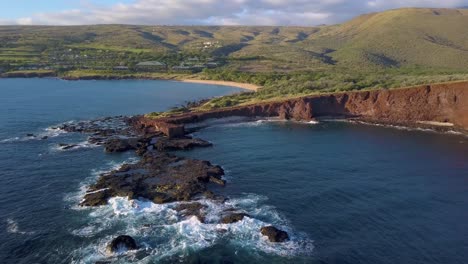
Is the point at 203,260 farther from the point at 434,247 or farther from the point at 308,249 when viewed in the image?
the point at 434,247

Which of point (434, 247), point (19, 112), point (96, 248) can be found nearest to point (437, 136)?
point (434, 247)

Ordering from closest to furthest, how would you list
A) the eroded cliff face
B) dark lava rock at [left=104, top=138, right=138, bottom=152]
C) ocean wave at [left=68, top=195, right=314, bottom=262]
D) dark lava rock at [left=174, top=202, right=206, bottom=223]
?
ocean wave at [left=68, top=195, right=314, bottom=262] < dark lava rock at [left=174, top=202, right=206, bottom=223] < dark lava rock at [left=104, top=138, right=138, bottom=152] < the eroded cliff face

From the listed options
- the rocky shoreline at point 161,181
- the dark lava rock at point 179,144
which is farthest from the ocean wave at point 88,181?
the dark lava rock at point 179,144

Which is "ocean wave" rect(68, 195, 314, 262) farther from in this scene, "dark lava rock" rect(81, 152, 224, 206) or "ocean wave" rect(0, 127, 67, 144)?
"ocean wave" rect(0, 127, 67, 144)

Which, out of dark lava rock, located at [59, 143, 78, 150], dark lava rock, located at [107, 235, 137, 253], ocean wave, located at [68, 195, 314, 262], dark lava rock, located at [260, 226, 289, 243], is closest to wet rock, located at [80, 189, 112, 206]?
ocean wave, located at [68, 195, 314, 262]

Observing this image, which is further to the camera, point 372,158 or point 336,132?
point 336,132

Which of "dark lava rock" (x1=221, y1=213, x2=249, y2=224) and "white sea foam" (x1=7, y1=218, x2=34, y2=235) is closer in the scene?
"white sea foam" (x1=7, y1=218, x2=34, y2=235)

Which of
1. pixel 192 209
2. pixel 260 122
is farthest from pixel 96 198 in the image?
pixel 260 122
